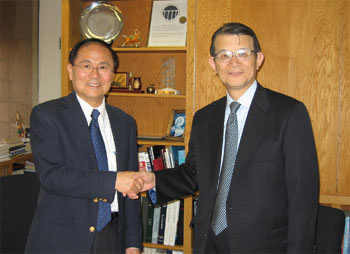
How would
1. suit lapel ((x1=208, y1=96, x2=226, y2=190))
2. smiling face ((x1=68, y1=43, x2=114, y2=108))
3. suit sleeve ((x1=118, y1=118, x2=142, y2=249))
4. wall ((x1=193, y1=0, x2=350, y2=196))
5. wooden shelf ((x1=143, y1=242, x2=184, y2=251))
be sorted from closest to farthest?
suit lapel ((x1=208, y1=96, x2=226, y2=190)), smiling face ((x1=68, y1=43, x2=114, y2=108)), suit sleeve ((x1=118, y1=118, x2=142, y2=249)), wall ((x1=193, y1=0, x2=350, y2=196)), wooden shelf ((x1=143, y1=242, x2=184, y2=251))

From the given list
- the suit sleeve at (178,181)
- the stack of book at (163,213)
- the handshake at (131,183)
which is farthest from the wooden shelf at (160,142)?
the handshake at (131,183)

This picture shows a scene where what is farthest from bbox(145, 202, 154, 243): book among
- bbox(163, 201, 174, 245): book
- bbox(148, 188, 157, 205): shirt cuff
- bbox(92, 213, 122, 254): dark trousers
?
bbox(92, 213, 122, 254): dark trousers

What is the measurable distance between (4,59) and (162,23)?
66.9 inches

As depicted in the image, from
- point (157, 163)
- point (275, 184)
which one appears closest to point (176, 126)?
point (157, 163)

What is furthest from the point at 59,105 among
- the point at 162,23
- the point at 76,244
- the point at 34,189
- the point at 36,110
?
the point at 162,23

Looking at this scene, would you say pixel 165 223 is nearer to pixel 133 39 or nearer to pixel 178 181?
pixel 178 181

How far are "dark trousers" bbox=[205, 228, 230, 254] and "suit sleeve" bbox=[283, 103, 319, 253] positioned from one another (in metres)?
0.28

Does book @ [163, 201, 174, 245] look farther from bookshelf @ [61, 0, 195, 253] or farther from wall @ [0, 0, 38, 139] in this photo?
wall @ [0, 0, 38, 139]

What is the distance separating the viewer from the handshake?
160 centimetres

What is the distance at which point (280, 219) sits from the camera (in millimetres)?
1423

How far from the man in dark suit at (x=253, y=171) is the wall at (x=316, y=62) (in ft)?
2.83

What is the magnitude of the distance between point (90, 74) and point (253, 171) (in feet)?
3.21

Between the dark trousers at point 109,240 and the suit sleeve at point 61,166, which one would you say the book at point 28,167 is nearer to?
the suit sleeve at point 61,166

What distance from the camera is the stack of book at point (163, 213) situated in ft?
8.82
